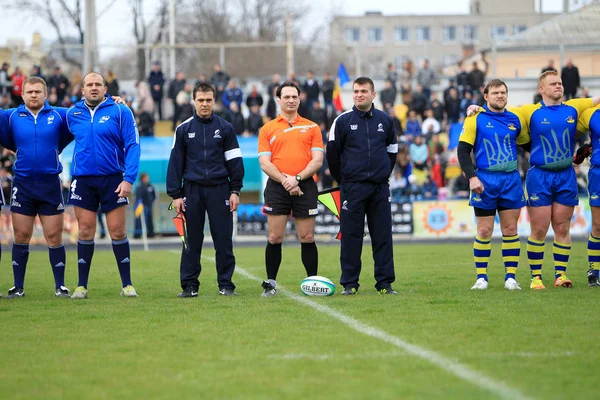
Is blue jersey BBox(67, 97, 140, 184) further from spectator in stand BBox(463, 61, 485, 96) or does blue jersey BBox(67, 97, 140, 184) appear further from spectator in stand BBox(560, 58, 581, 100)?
spectator in stand BBox(560, 58, 581, 100)

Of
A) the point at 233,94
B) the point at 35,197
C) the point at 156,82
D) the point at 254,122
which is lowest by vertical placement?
the point at 35,197

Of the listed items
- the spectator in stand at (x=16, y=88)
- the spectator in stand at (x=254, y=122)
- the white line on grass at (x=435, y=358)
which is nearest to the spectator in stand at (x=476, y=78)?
the spectator in stand at (x=254, y=122)

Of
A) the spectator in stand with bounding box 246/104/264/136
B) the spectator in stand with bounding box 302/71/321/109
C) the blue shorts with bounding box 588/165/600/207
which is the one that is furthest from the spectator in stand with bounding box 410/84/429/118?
the blue shorts with bounding box 588/165/600/207

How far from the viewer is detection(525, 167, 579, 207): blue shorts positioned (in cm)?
1046

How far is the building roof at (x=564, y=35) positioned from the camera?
123 feet

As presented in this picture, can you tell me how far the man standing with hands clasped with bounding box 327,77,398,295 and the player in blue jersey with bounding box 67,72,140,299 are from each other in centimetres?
225

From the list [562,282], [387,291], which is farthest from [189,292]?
[562,282]

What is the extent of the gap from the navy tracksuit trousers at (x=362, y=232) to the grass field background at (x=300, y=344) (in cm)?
30

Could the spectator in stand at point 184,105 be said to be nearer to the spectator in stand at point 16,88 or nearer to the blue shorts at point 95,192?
the spectator in stand at point 16,88

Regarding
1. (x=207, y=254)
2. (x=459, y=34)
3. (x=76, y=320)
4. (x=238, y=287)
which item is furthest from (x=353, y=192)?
(x=459, y=34)

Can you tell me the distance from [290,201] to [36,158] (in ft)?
9.42

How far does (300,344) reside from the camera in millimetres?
7000

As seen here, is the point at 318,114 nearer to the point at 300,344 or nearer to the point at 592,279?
the point at 592,279

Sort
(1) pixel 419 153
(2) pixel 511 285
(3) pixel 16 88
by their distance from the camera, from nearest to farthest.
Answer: (2) pixel 511 285
(1) pixel 419 153
(3) pixel 16 88
